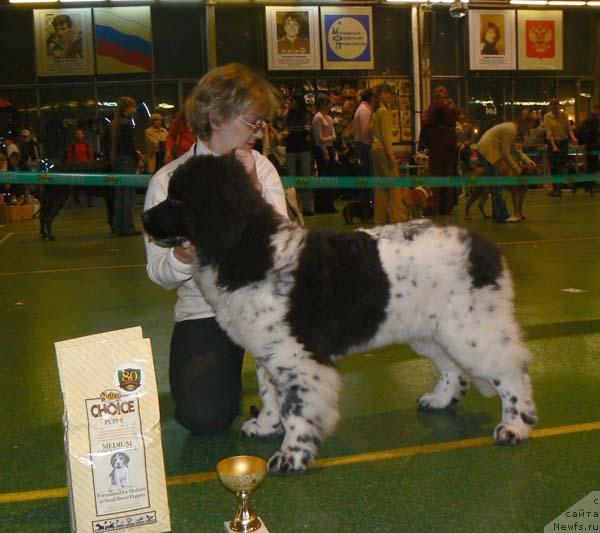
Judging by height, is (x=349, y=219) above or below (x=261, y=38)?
below

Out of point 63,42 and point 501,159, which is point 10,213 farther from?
point 501,159

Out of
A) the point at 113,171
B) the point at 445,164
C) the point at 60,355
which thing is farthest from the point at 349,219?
the point at 60,355

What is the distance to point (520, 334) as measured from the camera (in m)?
3.71

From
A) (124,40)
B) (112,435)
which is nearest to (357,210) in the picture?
(112,435)

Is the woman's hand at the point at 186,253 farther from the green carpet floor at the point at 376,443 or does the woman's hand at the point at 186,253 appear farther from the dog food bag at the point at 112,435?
the green carpet floor at the point at 376,443

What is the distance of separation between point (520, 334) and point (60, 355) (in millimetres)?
2149

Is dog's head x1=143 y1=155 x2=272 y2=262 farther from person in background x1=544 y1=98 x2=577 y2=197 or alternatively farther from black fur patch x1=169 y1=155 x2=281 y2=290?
person in background x1=544 y1=98 x2=577 y2=197

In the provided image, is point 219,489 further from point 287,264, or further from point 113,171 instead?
point 113,171

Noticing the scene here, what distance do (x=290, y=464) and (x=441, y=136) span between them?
38.2 ft

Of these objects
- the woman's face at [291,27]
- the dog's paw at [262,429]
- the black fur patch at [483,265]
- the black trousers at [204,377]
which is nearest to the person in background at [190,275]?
the black trousers at [204,377]

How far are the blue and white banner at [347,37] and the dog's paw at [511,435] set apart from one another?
69.2ft

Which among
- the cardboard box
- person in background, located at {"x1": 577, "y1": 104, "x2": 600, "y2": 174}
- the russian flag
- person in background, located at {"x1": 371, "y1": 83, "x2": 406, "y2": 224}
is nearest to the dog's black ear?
person in background, located at {"x1": 371, "y1": 83, "x2": 406, "y2": 224}

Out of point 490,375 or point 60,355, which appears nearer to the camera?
point 60,355

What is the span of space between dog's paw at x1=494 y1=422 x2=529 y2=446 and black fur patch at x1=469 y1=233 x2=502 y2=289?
26.8 inches
